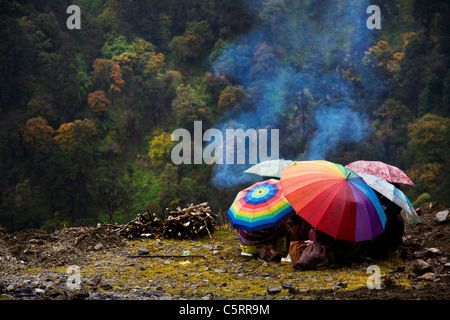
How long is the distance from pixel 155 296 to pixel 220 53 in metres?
25.3

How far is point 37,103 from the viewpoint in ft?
81.6

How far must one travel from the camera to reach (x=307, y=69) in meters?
28.7

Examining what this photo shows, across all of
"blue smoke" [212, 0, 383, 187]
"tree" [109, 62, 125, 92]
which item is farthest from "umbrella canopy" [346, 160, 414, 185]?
"tree" [109, 62, 125, 92]

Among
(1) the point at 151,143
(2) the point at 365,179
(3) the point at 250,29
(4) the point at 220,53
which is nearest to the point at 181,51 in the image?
(4) the point at 220,53

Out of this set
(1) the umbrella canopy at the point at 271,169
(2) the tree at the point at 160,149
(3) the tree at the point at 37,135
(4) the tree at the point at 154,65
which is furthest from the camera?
(4) the tree at the point at 154,65

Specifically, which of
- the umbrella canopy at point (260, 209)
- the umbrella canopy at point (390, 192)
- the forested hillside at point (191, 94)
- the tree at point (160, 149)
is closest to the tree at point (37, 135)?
the forested hillside at point (191, 94)

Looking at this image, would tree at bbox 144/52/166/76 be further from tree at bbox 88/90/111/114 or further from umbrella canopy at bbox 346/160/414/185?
umbrella canopy at bbox 346/160/414/185

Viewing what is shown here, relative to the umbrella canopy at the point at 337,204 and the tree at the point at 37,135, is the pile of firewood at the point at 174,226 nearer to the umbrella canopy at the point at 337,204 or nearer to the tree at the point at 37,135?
the umbrella canopy at the point at 337,204

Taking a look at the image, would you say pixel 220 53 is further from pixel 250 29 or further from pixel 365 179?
pixel 365 179

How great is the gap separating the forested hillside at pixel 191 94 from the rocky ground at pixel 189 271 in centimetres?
1502

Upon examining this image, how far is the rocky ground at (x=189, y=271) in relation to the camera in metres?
4.30

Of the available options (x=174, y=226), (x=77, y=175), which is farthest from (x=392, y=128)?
(x=174, y=226)

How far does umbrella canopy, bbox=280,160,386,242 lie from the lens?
4.79 m

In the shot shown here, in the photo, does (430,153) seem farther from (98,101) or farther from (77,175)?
(98,101)
